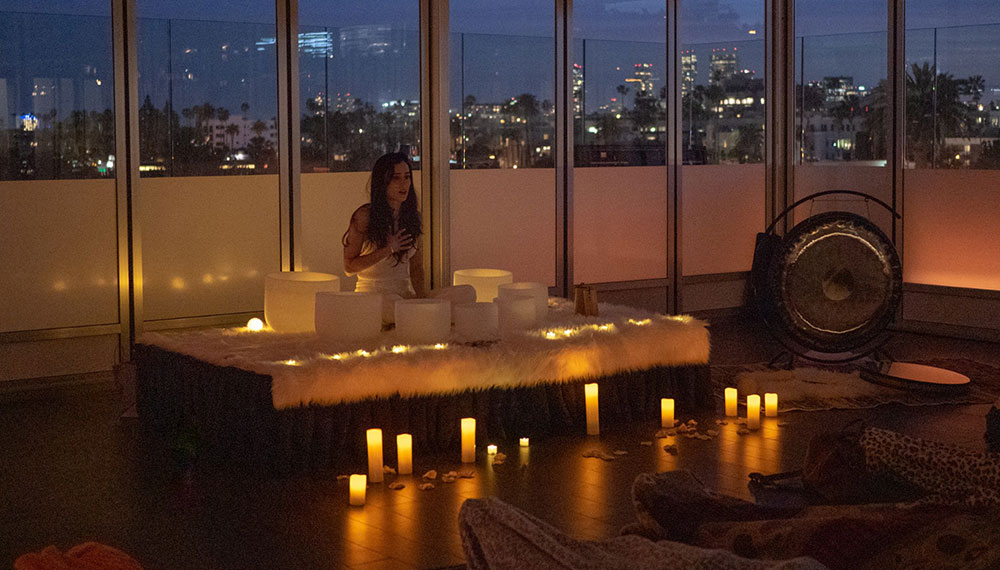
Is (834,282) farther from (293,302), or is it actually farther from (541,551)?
(541,551)

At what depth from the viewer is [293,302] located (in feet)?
16.2

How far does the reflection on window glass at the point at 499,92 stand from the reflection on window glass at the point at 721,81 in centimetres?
111

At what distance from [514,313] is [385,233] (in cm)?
70

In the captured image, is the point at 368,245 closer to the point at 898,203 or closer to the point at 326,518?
the point at 326,518

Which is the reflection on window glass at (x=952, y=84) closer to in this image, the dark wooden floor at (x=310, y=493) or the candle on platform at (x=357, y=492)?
the dark wooden floor at (x=310, y=493)

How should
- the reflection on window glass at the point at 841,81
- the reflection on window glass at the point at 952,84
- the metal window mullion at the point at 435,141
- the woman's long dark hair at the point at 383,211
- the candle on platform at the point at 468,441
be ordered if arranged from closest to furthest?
the candle on platform at the point at 468,441 → the woman's long dark hair at the point at 383,211 → the metal window mullion at the point at 435,141 → the reflection on window glass at the point at 952,84 → the reflection on window glass at the point at 841,81

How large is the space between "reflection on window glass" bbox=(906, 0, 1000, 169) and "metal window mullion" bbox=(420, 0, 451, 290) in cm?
294

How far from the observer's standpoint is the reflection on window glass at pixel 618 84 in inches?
290

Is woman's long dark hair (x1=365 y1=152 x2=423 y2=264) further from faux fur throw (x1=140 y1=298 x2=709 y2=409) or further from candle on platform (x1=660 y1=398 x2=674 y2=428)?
candle on platform (x1=660 y1=398 x2=674 y2=428)

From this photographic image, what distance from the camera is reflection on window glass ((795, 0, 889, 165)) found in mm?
7613

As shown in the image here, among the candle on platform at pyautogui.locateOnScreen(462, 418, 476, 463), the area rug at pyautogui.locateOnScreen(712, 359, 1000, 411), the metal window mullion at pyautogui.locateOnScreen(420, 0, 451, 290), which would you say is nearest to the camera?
the candle on platform at pyautogui.locateOnScreen(462, 418, 476, 463)

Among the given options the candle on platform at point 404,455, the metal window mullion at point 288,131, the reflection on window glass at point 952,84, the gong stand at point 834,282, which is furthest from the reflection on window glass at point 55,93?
the reflection on window glass at point 952,84

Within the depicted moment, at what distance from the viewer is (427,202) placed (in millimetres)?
6855

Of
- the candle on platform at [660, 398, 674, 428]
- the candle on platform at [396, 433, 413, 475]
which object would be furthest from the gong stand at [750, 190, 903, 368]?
the candle on platform at [396, 433, 413, 475]
